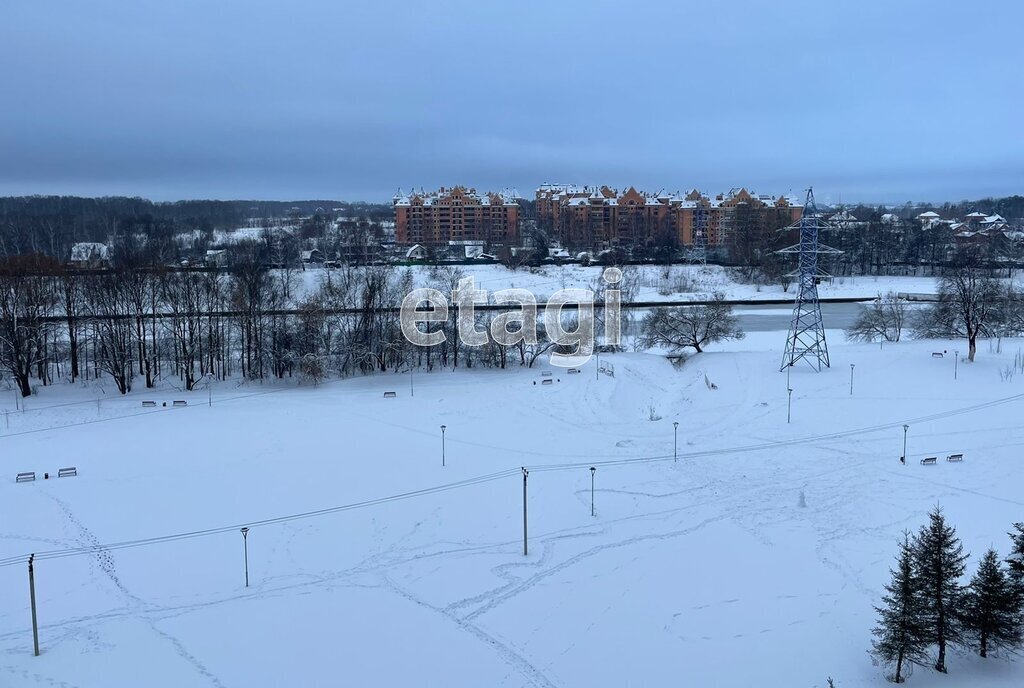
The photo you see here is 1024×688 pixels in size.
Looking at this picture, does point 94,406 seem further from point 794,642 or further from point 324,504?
point 794,642

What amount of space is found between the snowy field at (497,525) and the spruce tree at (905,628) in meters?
0.31

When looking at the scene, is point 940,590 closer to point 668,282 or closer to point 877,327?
point 877,327

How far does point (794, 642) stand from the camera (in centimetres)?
954

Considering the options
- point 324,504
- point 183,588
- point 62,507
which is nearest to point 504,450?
point 324,504

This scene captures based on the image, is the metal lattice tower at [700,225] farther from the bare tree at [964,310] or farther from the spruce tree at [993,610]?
the spruce tree at [993,610]

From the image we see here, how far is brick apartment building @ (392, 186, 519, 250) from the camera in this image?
6744 cm

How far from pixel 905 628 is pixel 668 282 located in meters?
36.3

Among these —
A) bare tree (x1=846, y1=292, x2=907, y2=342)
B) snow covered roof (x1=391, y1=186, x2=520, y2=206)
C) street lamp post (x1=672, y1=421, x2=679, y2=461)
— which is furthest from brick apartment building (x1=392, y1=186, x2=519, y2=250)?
street lamp post (x1=672, y1=421, x2=679, y2=461)

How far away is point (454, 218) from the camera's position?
6875cm

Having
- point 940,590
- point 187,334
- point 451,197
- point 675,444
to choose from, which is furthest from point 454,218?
point 940,590

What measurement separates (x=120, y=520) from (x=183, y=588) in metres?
3.02

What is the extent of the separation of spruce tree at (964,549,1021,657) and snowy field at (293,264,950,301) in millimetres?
29973

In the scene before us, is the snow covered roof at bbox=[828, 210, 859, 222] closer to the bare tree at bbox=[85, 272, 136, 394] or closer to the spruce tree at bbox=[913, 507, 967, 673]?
the bare tree at bbox=[85, 272, 136, 394]

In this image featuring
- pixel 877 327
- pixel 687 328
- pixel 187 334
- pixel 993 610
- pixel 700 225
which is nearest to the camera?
pixel 993 610
